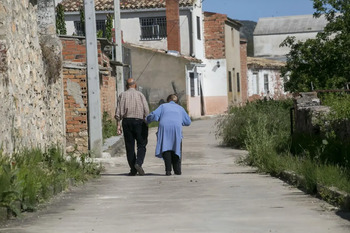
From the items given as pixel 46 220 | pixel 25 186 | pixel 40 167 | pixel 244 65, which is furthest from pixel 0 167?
pixel 244 65

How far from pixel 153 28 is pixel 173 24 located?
135cm

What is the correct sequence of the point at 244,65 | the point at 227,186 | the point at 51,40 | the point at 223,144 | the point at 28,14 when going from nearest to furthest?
1. the point at 227,186
2. the point at 28,14
3. the point at 51,40
4. the point at 223,144
5. the point at 244,65

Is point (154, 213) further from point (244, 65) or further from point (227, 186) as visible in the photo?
point (244, 65)

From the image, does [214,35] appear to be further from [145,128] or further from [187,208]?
[187,208]

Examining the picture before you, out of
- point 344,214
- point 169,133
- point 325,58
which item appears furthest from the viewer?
point 325,58

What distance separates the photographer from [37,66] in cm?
1625

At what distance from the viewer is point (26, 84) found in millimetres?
14789

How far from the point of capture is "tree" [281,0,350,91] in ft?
94.9

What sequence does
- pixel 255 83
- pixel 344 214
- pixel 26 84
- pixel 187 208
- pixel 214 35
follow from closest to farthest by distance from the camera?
pixel 344 214, pixel 187 208, pixel 26 84, pixel 214 35, pixel 255 83

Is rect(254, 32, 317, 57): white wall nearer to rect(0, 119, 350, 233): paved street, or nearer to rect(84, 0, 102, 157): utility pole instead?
rect(84, 0, 102, 157): utility pole

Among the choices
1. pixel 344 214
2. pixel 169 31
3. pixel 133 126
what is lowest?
pixel 344 214

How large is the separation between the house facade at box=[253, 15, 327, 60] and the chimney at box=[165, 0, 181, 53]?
37.0 meters

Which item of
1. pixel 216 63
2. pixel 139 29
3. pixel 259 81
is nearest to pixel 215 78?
pixel 216 63

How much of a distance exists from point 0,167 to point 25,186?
45 centimetres
